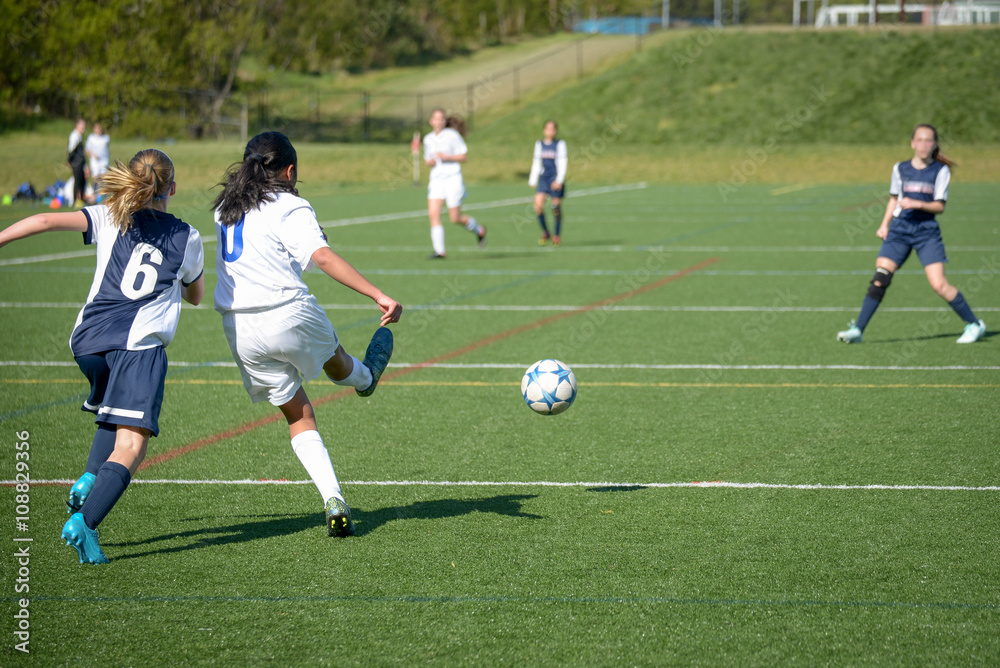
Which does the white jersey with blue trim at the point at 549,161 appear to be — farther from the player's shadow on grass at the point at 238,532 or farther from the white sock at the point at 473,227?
the player's shadow on grass at the point at 238,532

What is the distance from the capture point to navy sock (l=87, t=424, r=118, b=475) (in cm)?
472

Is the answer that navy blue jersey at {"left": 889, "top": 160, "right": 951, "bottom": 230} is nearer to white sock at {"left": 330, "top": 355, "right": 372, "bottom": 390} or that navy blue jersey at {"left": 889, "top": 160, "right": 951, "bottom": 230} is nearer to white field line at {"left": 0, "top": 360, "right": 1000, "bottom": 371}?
white field line at {"left": 0, "top": 360, "right": 1000, "bottom": 371}

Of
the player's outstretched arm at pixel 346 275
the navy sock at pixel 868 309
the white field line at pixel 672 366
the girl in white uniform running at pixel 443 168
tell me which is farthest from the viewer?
the girl in white uniform running at pixel 443 168

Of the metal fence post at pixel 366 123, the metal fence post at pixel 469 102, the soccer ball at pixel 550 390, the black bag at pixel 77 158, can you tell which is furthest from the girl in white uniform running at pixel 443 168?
the metal fence post at pixel 469 102

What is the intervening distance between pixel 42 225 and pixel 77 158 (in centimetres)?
2359

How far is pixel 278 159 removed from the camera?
486cm

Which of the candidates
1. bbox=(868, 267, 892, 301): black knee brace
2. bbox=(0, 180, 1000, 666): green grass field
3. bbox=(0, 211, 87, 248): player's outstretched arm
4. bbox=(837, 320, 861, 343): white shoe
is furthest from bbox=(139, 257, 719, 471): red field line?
bbox=(868, 267, 892, 301): black knee brace

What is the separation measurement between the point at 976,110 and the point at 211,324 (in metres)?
41.1

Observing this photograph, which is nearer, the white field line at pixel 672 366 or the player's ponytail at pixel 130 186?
the player's ponytail at pixel 130 186

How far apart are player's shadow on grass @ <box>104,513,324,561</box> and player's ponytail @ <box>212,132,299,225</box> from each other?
149 cm

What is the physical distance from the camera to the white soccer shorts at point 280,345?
4.74 m

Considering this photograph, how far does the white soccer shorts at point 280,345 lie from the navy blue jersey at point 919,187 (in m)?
6.36

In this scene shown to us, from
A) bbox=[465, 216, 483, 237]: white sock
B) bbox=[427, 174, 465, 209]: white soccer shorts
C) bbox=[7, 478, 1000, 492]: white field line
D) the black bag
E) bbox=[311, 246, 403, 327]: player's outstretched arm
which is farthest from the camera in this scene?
the black bag

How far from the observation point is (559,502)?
5.48 metres
